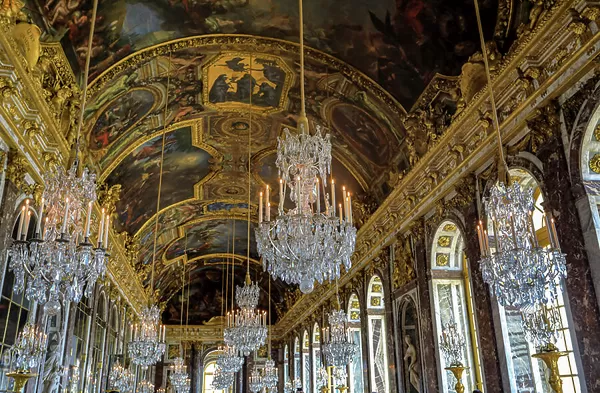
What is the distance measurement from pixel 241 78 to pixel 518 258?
9.05m

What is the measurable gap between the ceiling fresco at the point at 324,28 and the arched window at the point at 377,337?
5.52 m

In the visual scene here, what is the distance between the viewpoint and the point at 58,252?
5.18 m

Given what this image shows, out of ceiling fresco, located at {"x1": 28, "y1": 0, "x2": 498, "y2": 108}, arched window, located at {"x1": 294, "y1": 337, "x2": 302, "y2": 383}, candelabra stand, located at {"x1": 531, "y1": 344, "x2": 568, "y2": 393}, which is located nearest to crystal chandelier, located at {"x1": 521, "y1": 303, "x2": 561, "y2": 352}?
candelabra stand, located at {"x1": 531, "y1": 344, "x2": 568, "y2": 393}

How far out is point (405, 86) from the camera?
1054 centimetres

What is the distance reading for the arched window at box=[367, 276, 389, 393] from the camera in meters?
13.1

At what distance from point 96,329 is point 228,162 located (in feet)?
20.7

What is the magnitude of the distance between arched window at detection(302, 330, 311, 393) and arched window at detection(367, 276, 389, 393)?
8.52 m

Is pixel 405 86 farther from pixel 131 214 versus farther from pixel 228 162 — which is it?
pixel 131 214

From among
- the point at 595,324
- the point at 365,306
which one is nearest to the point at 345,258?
the point at 595,324

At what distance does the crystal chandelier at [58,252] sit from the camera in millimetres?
5184

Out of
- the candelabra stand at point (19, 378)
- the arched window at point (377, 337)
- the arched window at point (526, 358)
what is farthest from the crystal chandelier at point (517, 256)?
the arched window at point (377, 337)

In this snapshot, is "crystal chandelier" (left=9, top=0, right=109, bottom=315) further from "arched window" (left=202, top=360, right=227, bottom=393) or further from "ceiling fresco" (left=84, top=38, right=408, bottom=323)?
"arched window" (left=202, top=360, right=227, bottom=393)

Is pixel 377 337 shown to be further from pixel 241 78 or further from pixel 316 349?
pixel 316 349

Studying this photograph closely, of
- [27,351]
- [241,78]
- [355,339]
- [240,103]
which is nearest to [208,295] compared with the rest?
[355,339]
